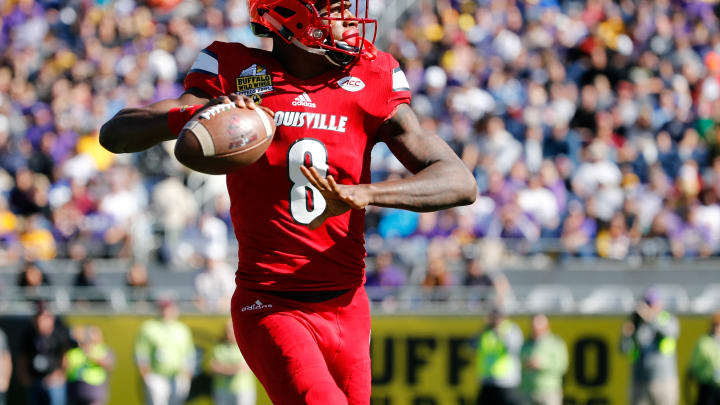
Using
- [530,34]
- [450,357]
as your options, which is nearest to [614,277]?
[450,357]

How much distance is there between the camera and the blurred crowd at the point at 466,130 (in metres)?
11.9

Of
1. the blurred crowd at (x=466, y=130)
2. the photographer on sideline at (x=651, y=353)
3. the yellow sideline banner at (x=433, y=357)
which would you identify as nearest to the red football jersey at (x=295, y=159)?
the yellow sideline banner at (x=433, y=357)

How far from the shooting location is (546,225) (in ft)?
40.4

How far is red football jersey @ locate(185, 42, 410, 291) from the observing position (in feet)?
13.3

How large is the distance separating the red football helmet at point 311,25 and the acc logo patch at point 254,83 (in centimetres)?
16

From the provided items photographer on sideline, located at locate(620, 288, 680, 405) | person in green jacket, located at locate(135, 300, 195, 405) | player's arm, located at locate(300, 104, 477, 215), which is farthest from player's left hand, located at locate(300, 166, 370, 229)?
photographer on sideline, located at locate(620, 288, 680, 405)

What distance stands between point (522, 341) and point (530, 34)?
17.9 ft

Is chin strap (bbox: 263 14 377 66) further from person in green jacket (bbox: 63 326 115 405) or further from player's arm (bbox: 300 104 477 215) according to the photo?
person in green jacket (bbox: 63 326 115 405)

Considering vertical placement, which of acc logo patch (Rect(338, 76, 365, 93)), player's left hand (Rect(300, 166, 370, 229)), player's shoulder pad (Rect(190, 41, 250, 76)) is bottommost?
player's left hand (Rect(300, 166, 370, 229))

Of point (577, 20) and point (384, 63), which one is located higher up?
point (577, 20)

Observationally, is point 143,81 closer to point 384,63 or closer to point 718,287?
point 718,287

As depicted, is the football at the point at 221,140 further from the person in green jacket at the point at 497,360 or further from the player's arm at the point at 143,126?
the person in green jacket at the point at 497,360

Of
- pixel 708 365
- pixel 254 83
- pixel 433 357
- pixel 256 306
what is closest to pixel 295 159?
pixel 254 83

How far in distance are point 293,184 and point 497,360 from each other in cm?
710
